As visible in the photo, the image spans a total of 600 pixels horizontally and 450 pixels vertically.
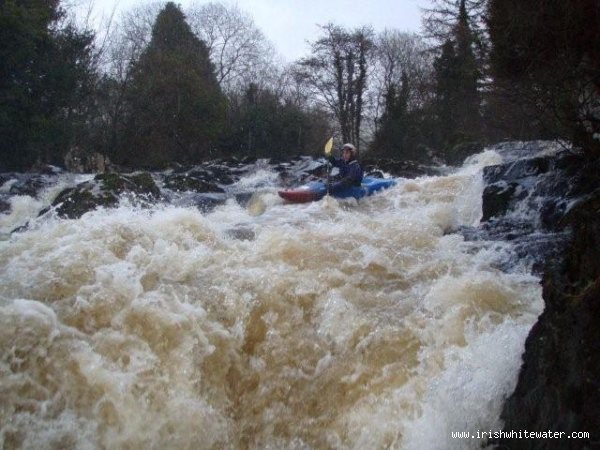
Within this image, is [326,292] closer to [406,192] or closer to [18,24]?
[406,192]

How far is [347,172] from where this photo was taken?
9109 mm

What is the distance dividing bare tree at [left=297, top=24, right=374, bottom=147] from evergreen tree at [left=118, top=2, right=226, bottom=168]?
5.19 m

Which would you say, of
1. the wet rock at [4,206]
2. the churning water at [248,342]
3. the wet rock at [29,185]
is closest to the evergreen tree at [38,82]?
the wet rock at [29,185]

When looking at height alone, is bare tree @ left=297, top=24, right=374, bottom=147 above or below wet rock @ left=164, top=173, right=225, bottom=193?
above

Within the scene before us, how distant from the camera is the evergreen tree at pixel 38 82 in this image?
1227cm

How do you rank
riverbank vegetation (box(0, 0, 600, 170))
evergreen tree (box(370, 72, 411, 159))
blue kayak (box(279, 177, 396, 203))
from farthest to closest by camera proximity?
evergreen tree (box(370, 72, 411, 159)) < blue kayak (box(279, 177, 396, 203)) < riverbank vegetation (box(0, 0, 600, 170))

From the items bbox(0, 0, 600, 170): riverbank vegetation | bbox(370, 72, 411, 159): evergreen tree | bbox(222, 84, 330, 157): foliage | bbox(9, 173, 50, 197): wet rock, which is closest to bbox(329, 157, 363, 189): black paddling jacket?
bbox(0, 0, 600, 170): riverbank vegetation

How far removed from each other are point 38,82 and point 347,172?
30.3ft

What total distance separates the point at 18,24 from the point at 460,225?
1149 centimetres

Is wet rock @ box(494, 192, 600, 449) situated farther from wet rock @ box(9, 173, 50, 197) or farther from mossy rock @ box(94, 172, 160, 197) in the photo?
wet rock @ box(9, 173, 50, 197)

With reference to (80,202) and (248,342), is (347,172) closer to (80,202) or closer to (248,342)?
(80,202)

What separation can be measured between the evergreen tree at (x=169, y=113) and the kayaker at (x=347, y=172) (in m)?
7.91

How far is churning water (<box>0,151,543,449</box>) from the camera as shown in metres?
2.73

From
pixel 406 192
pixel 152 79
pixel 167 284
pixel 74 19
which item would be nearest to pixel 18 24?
pixel 74 19
